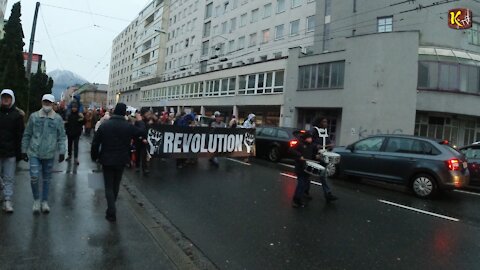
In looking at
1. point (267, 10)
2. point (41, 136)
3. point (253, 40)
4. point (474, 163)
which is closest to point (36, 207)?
point (41, 136)

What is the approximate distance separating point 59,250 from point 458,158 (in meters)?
9.52

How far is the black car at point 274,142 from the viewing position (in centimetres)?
1689

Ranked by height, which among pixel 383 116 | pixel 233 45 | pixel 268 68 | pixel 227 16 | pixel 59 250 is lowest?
pixel 59 250

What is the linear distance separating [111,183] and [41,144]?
3.90ft

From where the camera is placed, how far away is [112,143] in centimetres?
628

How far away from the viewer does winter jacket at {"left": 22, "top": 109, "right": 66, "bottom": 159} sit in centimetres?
625

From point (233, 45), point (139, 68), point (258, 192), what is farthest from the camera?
point (139, 68)

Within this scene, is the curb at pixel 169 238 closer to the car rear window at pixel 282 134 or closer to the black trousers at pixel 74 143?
the black trousers at pixel 74 143

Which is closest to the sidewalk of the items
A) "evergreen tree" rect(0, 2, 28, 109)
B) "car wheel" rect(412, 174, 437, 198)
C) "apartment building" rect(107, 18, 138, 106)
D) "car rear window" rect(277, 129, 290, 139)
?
"car wheel" rect(412, 174, 437, 198)

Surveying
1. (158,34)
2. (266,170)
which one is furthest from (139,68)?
(266,170)

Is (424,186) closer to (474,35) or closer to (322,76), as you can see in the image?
(322,76)

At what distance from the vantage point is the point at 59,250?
486cm

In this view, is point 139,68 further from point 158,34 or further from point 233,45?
point 233,45

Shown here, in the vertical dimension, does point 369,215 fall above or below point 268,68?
below
